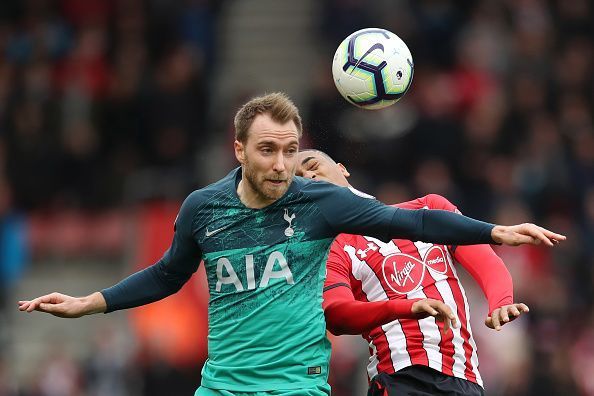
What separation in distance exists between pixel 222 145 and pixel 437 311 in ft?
33.8

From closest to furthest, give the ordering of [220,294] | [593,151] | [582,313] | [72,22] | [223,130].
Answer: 1. [220,294]
2. [582,313]
3. [593,151]
4. [223,130]
5. [72,22]

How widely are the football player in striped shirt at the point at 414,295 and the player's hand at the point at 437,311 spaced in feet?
1.76

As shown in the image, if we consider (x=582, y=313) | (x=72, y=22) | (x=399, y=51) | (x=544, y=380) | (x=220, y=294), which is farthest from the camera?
(x=72, y=22)

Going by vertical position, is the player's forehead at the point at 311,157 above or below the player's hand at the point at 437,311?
above

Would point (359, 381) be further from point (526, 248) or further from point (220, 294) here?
point (220, 294)

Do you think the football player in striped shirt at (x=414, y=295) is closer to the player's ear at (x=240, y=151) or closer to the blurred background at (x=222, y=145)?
the player's ear at (x=240, y=151)

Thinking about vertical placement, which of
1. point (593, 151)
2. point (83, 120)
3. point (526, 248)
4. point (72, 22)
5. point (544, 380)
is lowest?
point (544, 380)

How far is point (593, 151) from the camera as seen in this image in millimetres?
14539

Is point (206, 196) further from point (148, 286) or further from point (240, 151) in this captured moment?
point (148, 286)

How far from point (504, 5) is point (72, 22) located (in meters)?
5.77

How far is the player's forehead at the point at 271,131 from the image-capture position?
258 inches

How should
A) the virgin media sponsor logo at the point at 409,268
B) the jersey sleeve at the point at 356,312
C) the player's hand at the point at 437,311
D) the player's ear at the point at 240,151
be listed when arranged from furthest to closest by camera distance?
1. the virgin media sponsor logo at the point at 409,268
2. the player's ear at the point at 240,151
3. the jersey sleeve at the point at 356,312
4. the player's hand at the point at 437,311

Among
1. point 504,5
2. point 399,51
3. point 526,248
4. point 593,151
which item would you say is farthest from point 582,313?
point 399,51

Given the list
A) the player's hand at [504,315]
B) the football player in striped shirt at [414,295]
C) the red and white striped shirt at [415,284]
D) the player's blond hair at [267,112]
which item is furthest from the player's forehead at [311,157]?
the player's hand at [504,315]
